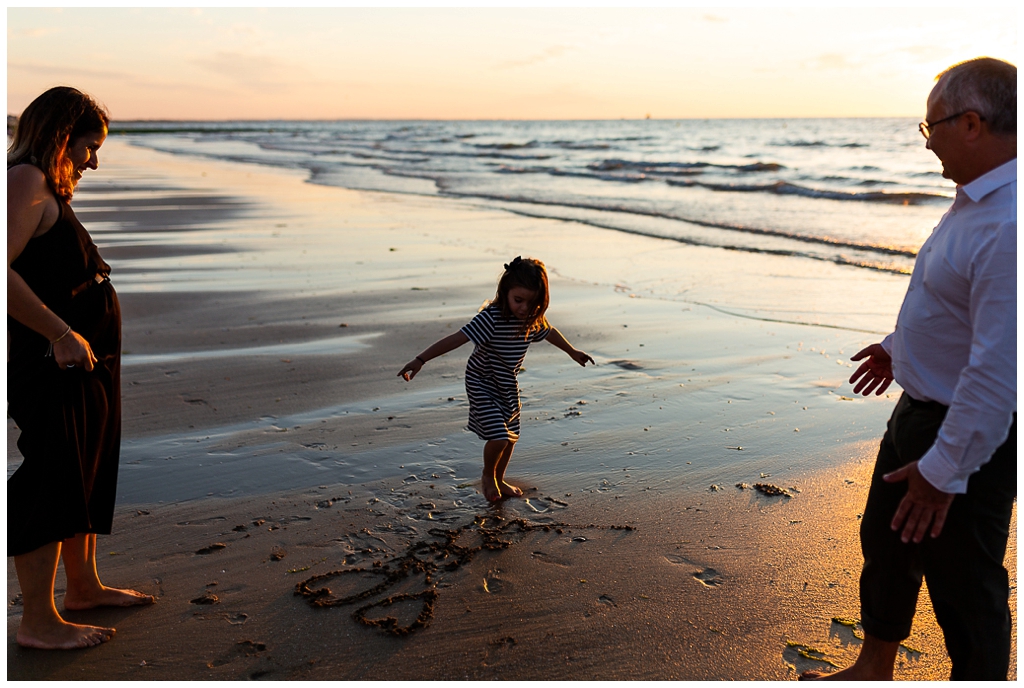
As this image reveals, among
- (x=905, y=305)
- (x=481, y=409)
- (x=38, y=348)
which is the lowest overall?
(x=481, y=409)

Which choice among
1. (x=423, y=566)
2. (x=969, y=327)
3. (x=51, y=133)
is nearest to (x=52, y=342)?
(x=51, y=133)

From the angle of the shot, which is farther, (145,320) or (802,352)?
(145,320)

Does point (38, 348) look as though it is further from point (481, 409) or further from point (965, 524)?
point (965, 524)

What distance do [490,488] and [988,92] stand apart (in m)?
2.89

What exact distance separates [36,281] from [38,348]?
0.24 metres

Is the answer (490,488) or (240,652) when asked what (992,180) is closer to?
(490,488)

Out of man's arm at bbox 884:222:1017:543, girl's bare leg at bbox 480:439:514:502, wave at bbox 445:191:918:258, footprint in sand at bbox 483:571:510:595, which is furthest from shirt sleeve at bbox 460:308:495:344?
wave at bbox 445:191:918:258

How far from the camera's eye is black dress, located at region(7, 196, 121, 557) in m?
3.02

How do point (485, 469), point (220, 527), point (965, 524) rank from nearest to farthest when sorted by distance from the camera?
point (965, 524) < point (220, 527) < point (485, 469)

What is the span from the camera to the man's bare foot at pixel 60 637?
3.05m

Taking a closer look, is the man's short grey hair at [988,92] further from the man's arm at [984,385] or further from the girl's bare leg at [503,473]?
the girl's bare leg at [503,473]

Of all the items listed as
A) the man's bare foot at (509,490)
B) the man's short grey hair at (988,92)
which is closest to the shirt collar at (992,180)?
the man's short grey hair at (988,92)

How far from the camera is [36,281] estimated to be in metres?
3.02

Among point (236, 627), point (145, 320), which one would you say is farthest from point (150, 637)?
point (145, 320)
